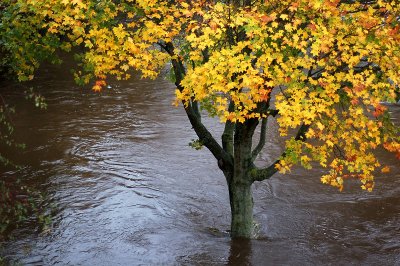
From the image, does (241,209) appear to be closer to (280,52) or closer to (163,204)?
(280,52)

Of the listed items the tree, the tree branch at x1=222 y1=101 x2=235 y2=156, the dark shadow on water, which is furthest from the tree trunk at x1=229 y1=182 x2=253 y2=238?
the tree

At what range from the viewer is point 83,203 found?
13.7 metres

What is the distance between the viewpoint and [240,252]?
10.4 m

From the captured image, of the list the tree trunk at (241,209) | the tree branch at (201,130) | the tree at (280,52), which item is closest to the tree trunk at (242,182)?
the tree trunk at (241,209)

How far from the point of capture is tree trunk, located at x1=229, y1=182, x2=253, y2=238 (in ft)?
33.3

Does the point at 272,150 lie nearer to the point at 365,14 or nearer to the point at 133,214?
the point at 133,214

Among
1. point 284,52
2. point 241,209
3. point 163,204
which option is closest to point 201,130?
point 241,209

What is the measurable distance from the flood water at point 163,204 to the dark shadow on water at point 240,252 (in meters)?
0.02

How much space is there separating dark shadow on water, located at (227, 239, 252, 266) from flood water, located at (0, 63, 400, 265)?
0.9 inches

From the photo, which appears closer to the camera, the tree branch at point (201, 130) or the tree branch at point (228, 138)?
the tree branch at point (201, 130)

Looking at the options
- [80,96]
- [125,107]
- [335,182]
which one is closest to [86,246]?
[335,182]

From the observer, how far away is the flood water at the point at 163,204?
35.1ft

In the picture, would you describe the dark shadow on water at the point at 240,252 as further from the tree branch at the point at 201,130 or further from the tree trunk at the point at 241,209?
the tree branch at the point at 201,130

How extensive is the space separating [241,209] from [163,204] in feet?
14.2
